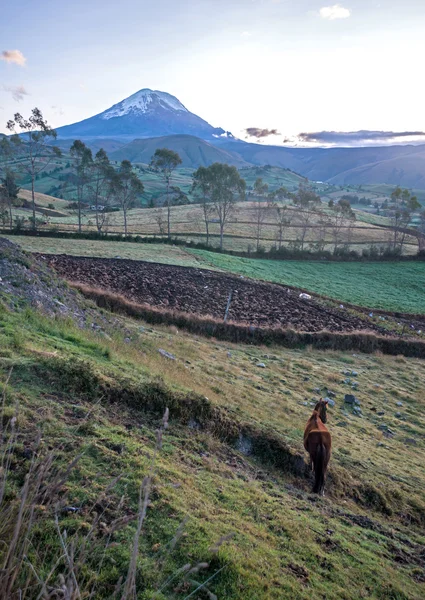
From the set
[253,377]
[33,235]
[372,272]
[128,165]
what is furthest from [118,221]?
[253,377]

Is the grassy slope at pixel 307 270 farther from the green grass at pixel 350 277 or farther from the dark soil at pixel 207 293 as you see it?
the dark soil at pixel 207 293

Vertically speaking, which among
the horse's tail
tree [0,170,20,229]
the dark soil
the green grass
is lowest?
the green grass

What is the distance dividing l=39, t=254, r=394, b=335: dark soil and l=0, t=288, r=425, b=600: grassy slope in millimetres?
12592

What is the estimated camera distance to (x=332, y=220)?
9894cm

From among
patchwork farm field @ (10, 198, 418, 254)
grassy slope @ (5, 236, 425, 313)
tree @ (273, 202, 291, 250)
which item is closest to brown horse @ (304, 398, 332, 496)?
grassy slope @ (5, 236, 425, 313)

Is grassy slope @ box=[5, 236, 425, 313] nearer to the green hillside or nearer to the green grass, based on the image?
the green grass

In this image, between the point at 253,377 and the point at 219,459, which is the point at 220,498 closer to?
the point at 219,459

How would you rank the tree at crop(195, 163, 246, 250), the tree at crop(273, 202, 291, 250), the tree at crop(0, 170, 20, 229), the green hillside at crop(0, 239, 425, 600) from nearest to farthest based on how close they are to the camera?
1. the green hillside at crop(0, 239, 425, 600)
2. the tree at crop(0, 170, 20, 229)
3. the tree at crop(273, 202, 291, 250)
4. the tree at crop(195, 163, 246, 250)

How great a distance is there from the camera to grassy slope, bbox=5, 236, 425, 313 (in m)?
42.7

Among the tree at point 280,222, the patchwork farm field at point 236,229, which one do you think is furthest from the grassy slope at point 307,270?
the patchwork farm field at point 236,229

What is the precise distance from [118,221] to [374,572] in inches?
3439

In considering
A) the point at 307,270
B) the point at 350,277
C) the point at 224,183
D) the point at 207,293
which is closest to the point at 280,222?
the point at 224,183

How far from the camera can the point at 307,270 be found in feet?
180

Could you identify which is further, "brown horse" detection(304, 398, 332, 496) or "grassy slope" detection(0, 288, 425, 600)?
"brown horse" detection(304, 398, 332, 496)
